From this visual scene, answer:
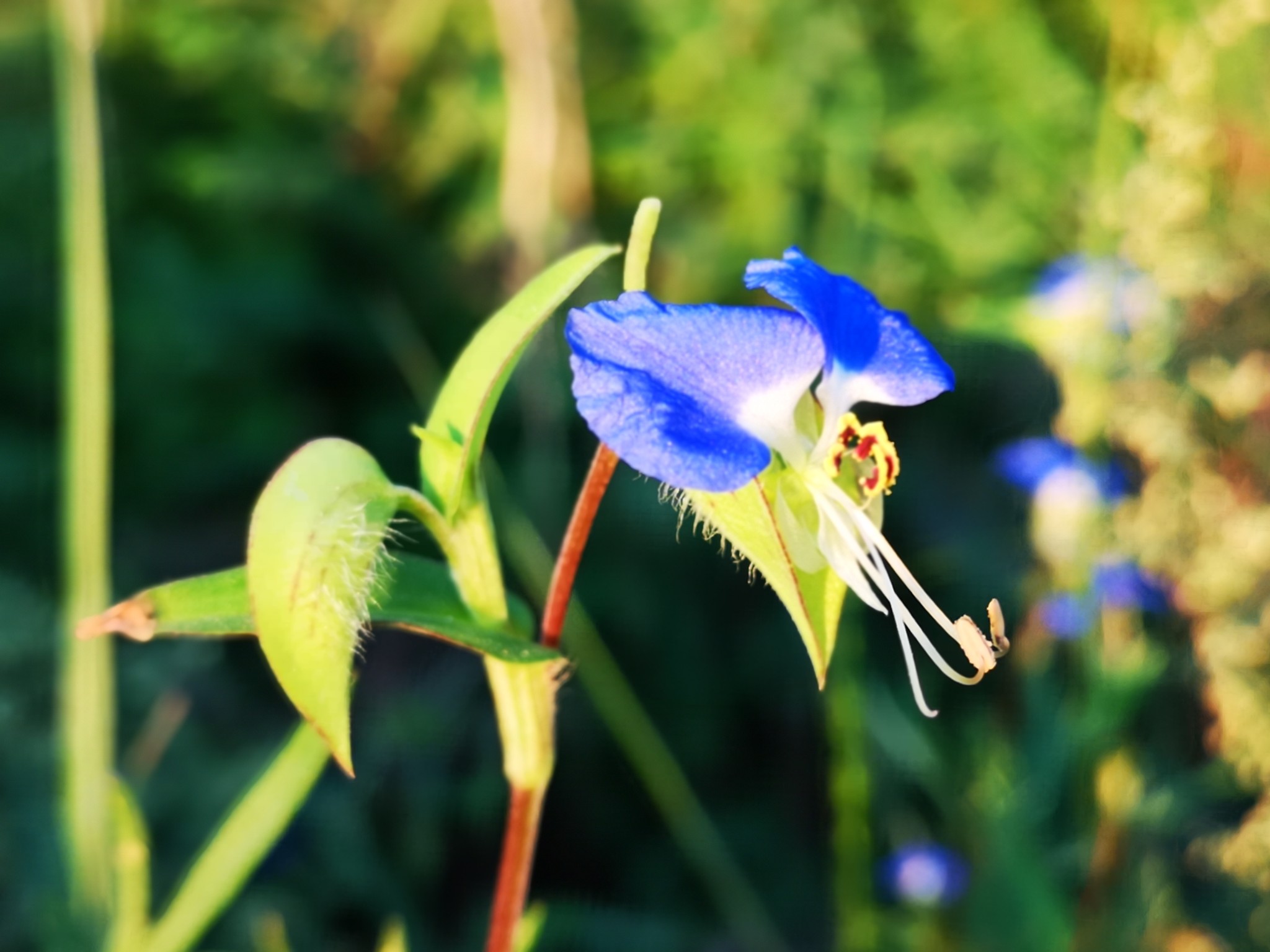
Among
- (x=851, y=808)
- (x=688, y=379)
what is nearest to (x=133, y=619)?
(x=688, y=379)

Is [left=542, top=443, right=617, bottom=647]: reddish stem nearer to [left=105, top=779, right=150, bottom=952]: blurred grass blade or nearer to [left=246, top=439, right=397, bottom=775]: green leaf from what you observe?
[left=246, top=439, right=397, bottom=775]: green leaf

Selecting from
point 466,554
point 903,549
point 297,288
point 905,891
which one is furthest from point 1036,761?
point 297,288

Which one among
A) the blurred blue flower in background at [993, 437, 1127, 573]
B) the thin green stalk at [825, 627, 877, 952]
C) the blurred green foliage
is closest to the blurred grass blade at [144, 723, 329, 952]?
the blurred green foliage

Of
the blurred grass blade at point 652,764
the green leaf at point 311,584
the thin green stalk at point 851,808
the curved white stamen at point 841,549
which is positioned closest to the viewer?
the green leaf at point 311,584

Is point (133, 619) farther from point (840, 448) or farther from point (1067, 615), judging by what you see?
point (1067, 615)

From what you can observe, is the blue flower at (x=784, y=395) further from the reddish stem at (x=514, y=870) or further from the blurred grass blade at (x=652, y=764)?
the blurred grass blade at (x=652, y=764)

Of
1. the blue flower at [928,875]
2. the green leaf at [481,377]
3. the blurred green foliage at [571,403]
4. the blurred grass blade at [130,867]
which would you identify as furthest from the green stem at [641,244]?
the blue flower at [928,875]

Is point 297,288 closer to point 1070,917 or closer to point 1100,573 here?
point 1100,573
